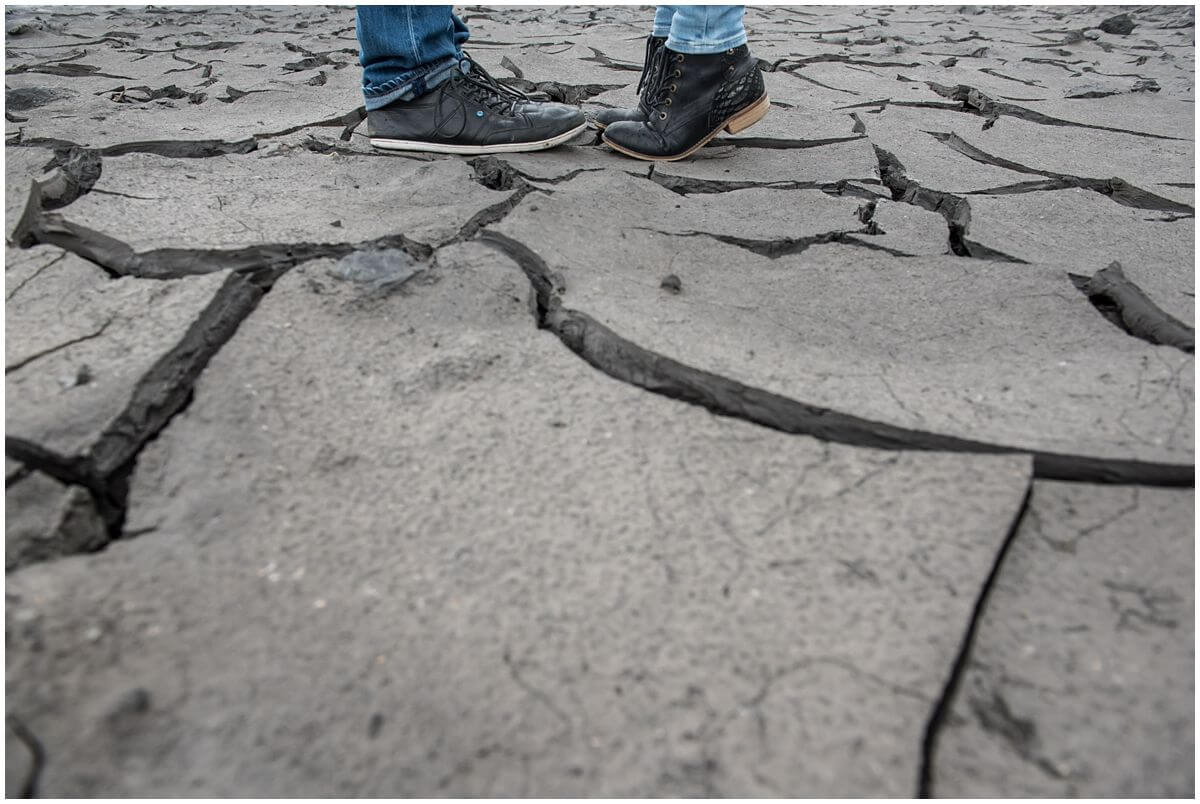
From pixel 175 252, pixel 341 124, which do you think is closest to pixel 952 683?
pixel 175 252

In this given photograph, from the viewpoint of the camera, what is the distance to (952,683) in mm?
595

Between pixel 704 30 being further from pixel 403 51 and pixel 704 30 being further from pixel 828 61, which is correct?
pixel 828 61

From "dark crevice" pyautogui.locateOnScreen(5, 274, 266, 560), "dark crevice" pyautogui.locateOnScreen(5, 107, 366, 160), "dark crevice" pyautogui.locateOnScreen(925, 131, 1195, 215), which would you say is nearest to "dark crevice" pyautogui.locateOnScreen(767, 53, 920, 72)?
"dark crevice" pyautogui.locateOnScreen(925, 131, 1195, 215)

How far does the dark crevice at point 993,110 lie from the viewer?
2273mm

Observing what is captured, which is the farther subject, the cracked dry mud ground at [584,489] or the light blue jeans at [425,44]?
the light blue jeans at [425,44]

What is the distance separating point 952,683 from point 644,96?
1.63m

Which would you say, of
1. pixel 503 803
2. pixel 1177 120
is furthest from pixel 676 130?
pixel 1177 120

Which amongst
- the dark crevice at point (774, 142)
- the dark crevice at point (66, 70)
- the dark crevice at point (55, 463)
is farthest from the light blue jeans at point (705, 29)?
the dark crevice at point (66, 70)

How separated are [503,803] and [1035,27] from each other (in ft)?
17.9

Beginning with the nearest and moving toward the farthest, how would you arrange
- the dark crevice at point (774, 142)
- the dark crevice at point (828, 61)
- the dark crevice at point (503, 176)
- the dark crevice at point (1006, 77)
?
1. the dark crevice at point (503, 176)
2. the dark crevice at point (774, 142)
3. the dark crevice at point (1006, 77)
4. the dark crevice at point (828, 61)

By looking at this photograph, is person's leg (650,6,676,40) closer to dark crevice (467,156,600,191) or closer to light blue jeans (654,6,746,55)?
light blue jeans (654,6,746,55)

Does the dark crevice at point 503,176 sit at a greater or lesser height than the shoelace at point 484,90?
lesser

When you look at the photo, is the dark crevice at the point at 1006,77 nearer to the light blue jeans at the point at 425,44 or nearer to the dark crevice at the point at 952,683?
the light blue jeans at the point at 425,44

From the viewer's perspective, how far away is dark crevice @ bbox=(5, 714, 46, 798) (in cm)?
51
